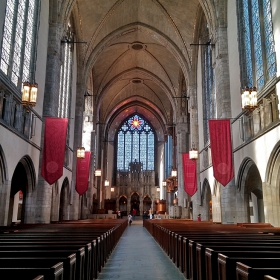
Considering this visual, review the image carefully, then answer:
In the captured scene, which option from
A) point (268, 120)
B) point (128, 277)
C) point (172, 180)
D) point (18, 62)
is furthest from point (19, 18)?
point (172, 180)

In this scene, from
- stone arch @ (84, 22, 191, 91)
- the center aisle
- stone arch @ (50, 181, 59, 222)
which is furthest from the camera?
stone arch @ (84, 22, 191, 91)

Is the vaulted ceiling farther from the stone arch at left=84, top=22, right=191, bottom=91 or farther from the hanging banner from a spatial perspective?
the hanging banner

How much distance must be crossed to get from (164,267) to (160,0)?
20.0 meters

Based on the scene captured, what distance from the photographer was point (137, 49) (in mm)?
30203

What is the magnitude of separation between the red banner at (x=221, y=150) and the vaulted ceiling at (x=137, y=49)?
11.3m

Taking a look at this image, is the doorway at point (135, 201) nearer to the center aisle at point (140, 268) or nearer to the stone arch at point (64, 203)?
the stone arch at point (64, 203)

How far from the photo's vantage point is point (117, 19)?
971 inches

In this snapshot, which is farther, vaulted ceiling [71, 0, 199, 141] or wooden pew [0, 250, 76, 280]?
vaulted ceiling [71, 0, 199, 141]

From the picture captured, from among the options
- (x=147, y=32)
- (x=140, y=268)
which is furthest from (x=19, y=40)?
(x=147, y=32)

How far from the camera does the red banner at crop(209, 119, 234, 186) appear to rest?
44.7 ft

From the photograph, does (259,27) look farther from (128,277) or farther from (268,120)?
(128,277)

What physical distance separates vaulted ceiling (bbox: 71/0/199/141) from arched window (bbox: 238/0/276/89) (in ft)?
27.5

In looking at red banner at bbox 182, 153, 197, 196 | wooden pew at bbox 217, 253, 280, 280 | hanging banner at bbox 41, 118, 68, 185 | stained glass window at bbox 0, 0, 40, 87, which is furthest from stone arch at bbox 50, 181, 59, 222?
wooden pew at bbox 217, 253, 280, 280

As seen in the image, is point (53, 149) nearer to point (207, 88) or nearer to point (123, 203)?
point (207, 88)
